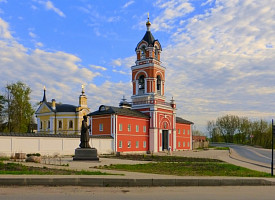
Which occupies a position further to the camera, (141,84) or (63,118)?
(63,118)

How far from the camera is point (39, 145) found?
28109 mm

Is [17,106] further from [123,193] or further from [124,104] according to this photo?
[123,193]

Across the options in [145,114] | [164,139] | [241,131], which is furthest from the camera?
[241,131]

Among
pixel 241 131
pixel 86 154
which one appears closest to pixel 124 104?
pixel 86 154

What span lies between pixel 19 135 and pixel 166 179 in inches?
779

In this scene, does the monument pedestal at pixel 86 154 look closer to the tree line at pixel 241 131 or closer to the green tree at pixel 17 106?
the green tree at pixel 17 106

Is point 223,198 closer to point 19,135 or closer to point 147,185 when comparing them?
point 147,185

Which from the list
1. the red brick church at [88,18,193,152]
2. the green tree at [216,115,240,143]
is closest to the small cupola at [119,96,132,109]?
the red brick church at [88,18,193,152]

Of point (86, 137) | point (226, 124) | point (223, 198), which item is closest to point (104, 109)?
point (86, 137)

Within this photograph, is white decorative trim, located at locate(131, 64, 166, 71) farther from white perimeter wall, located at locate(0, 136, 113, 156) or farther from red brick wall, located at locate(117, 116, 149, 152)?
white perimeter wall, located at locate(0, 136, 113, 156)

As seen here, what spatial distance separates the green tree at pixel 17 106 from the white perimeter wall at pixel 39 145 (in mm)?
21865

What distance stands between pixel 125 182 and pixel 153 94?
34.1m

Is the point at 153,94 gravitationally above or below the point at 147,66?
below

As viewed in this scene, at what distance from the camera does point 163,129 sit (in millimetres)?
45594
